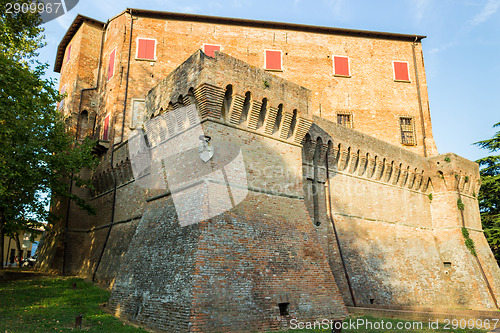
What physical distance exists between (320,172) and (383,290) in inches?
223

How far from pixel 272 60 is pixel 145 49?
25.5ft

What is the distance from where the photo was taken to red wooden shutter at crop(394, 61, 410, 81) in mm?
25625

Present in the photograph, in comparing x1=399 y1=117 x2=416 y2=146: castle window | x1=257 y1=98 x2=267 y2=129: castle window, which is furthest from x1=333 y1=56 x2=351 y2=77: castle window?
x1=257 y1=98 x2=267 y2=129: castle window

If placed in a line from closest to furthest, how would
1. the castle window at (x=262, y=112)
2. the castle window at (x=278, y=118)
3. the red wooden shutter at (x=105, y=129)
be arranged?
the castle window at (x=262, y=112), the castle window at (x=278, y=118), the red wooden shutter at (x=105, y=129)

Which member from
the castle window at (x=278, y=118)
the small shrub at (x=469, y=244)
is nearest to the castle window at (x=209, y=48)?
the castle window at (x=278, y=118)

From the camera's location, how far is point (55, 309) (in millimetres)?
12172

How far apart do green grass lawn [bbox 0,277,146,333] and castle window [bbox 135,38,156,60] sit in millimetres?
12959

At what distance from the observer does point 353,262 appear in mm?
15852

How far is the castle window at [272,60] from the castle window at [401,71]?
7833mm

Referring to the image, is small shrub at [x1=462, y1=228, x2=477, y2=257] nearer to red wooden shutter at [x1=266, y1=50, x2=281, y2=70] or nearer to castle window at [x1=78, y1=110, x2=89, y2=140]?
red wooden shutter at [x1=266, y1=50, x2=281, y2=70]

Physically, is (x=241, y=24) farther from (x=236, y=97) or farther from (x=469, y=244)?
(x=469, y=244)

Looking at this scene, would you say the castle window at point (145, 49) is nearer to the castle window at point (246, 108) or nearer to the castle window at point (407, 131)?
the castle window at point (246, 108)

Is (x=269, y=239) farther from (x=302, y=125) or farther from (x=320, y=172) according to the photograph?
(x=320, y=172)

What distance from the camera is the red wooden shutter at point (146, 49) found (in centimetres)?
2275
